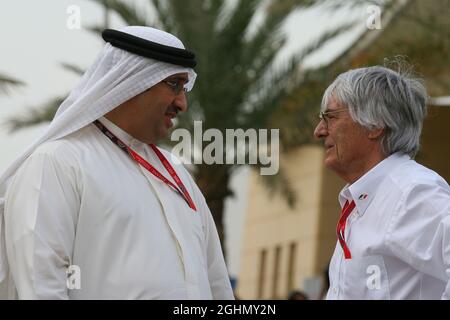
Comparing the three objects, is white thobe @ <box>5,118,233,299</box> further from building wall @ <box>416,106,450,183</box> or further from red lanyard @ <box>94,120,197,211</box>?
building wall @ <box>416,106,450,183</box>

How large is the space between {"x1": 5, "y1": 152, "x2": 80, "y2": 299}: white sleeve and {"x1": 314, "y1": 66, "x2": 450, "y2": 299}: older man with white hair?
1.12 meters

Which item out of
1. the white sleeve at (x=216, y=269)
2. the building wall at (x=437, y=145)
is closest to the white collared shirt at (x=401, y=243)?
the white sleeve at (x=216, y=269)

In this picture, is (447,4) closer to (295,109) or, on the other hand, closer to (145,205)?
(295,109)

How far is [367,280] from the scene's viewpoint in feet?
15.7

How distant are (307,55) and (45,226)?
583 inches

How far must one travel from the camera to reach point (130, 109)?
5.09 metres

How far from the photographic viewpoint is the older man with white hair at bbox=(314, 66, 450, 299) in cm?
467

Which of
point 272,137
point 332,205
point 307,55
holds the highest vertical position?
point 307,55

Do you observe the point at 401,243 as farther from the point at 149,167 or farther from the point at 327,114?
the point at 149,167

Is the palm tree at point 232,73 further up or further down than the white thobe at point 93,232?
further up

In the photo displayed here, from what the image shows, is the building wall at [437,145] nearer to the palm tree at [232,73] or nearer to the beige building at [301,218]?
the beige building at [301,218]

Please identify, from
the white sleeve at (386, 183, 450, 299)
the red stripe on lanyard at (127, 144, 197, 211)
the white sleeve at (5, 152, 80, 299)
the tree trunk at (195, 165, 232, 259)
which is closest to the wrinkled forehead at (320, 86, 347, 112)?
the white sleeve at (386, 183, 450, 299)

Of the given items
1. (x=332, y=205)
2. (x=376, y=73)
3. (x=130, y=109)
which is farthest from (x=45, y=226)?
(x=332, y=205)

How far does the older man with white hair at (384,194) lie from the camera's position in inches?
184
